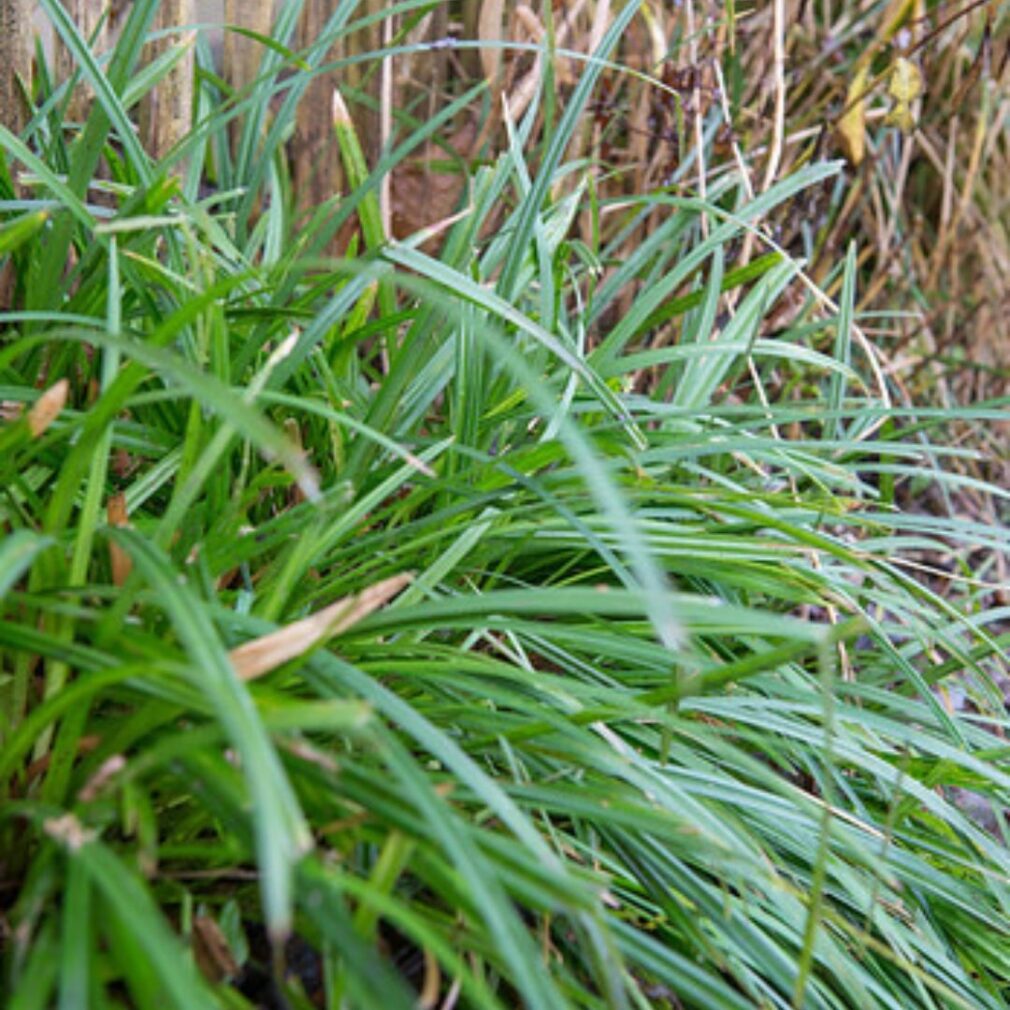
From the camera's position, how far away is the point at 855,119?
2543 millimetres

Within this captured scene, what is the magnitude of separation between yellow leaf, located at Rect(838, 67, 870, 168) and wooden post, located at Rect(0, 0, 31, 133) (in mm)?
1377

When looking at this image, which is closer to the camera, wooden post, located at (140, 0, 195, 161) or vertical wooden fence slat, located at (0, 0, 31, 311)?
vertical wooden fence slat, located at (0, 0, 31, 311)

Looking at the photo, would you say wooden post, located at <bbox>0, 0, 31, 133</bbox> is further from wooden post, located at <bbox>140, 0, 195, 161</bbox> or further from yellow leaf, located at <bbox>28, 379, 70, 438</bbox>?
yellow leaf, located at <bbox>28, 379, 70, 438</bbox>

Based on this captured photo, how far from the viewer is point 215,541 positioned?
1.21 metres

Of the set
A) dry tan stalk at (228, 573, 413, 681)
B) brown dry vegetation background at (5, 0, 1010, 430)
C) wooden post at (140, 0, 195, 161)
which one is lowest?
brown dry vegetation background at (5, 0, 1010, 430)

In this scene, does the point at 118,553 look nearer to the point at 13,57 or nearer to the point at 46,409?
the point at 46,409

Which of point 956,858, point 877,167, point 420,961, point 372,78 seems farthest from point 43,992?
point 877,167

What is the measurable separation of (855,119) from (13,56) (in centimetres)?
145

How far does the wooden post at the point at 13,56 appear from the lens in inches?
67.0

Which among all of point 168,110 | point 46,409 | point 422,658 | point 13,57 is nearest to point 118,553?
point 46,409

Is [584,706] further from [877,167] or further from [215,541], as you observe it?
[877,167]

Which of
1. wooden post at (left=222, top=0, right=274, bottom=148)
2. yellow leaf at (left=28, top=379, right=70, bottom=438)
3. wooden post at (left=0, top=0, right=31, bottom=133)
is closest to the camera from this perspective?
yellow leaf at (left=28, top=379, right=70, bottom=438)

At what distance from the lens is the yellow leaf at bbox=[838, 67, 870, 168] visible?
2.49 m

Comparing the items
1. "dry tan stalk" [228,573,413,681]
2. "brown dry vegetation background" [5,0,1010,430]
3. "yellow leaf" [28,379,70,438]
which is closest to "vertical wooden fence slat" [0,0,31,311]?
"brown dry vegetation background" [5,0,1010,430]
